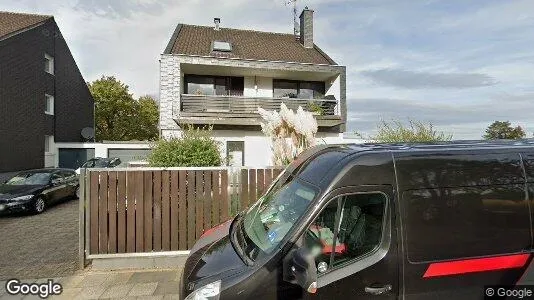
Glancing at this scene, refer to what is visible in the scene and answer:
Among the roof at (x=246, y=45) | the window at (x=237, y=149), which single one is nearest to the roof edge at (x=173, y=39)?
the roof at (x=246, y=45)

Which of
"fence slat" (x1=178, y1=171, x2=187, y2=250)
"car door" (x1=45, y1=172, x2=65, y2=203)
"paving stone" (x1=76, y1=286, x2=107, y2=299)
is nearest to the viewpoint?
"paving stone" (x1=76, y1=286, x2=107, y2=299)

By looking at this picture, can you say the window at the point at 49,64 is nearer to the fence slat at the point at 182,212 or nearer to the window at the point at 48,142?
the window at the point at 48,142

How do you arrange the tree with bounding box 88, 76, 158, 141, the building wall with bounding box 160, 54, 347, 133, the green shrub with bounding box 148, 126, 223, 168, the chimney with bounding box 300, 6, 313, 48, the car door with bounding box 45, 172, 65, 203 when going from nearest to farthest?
the green shrub with bounding box 148, 126, 223, 168, the car door with bounding box 45, 172, 65, 203, the building wall with bounding box 160, 54, 347, 133, the chimney with bounding box 300, 6, 313, 48, the tree with bounding box 88, 76, 158, 141

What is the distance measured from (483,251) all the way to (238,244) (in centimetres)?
210

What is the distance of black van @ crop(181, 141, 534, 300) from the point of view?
Answer: 258 cm

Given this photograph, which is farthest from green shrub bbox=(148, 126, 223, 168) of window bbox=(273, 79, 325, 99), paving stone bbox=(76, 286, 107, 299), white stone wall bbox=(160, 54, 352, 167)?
window bbox=(273, 79, 325, 99)

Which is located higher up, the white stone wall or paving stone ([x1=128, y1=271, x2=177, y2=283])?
the white stone wall

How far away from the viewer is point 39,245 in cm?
683

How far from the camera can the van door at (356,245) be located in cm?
258

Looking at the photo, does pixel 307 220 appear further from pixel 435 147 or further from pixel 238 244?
pixel 435 147

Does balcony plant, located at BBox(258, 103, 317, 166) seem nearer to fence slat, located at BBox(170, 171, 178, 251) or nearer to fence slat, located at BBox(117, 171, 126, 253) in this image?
fence slat, located at BBox(170, 171, 178, 251)

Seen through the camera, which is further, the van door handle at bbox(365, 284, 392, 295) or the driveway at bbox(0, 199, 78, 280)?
the driveway at bbox(0, 199, 78, 280)

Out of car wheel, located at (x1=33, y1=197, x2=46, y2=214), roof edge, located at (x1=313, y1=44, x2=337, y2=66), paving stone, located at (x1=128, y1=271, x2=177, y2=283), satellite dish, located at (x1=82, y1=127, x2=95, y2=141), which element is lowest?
paving stone, located at (x1=128, y1=271, x2=177, y2=283)

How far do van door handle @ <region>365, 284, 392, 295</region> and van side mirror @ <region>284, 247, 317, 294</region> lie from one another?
445 mm
